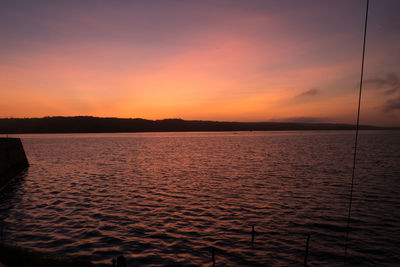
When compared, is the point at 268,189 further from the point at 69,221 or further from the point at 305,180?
the point at 69,221

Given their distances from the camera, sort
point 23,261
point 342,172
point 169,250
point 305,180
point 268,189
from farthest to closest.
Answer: point 342,172, point 305,180, point 268,189, point 169,250, point 23,261

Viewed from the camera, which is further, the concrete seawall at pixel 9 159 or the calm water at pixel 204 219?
the concrete seawall at pixel 9 159

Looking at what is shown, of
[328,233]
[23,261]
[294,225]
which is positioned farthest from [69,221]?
[328,233]

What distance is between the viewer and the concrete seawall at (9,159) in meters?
32.4

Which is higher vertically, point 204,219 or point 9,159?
point 9,159

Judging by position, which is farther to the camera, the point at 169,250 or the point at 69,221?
the point at 69,221

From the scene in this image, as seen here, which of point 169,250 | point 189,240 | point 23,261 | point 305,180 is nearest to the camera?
point 23,261

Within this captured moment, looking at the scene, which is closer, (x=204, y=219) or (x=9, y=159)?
(x=204, y=219)

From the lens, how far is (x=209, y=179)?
36.3 meters

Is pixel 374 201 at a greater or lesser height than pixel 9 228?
greater

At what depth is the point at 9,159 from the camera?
36250 millimetres

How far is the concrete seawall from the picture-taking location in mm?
32406

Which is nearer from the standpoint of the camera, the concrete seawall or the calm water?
the calm water

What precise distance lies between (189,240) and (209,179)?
2066 centimetres
